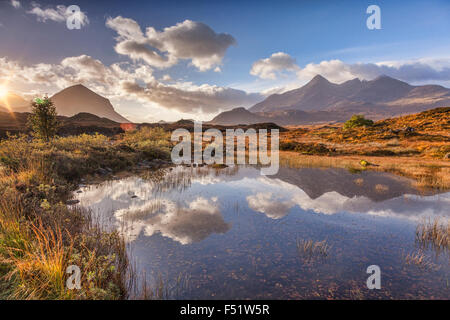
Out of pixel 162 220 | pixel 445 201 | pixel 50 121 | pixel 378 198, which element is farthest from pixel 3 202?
pixel 50 121

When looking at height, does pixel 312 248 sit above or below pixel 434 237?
below

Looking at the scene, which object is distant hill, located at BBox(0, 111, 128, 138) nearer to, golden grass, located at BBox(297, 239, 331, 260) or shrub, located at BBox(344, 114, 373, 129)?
golden grass, located at BBox(297, 239, 331, 260)

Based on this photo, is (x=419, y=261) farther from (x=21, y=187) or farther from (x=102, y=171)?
(x=102, y=171)

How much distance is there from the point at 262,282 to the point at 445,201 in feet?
47.4

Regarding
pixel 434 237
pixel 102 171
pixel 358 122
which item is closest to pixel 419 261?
pixel 434 237

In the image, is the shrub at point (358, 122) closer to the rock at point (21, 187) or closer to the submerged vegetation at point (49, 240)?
the submerged vegetation at point (49, 240)

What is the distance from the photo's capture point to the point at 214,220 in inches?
392

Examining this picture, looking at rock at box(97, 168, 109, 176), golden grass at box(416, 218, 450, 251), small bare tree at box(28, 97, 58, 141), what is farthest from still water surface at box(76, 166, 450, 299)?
small bare tree at box(28, 97, 58, 141)

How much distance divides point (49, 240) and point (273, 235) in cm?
774

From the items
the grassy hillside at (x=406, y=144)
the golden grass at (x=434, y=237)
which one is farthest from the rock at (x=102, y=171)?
the grassy hillside at (x=406, y=144)

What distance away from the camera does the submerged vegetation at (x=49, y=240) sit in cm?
454

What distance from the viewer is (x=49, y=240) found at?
20.9ft

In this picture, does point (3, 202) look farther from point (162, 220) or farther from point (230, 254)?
point (230, 254)

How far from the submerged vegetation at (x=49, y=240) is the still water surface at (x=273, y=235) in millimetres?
924
